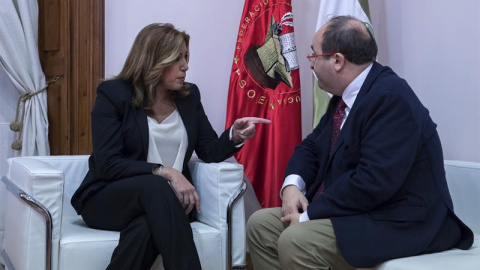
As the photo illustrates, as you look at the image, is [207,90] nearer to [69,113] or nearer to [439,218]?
[69,113]

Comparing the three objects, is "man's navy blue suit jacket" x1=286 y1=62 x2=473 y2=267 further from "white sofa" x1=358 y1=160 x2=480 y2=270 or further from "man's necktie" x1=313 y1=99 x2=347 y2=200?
"man's necktie" x1=313 y1=99 x2=347 y2=200

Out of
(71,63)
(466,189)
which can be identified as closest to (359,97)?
(466,189)

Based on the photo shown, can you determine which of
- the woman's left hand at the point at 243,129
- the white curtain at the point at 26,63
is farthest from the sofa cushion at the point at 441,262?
the white curtain at the point at 26,63

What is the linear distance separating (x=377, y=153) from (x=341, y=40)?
1.60 feet

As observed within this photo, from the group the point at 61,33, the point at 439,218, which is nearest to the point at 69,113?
the point at 61,33

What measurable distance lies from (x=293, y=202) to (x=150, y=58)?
102 centimetres

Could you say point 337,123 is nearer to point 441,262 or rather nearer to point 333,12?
point 441,262

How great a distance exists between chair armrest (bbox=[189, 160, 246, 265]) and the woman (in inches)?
3.7

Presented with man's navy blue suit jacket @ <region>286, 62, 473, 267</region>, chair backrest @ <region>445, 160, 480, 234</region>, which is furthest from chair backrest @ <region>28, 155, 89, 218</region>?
chair backrest @ <region>445, 160, 480, 234</region>

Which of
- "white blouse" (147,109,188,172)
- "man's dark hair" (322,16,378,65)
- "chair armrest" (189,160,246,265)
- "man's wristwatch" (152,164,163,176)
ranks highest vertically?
"man's dark hair" (322,16,378,65)

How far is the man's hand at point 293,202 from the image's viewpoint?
93.4 inches

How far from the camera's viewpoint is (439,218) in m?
2.12

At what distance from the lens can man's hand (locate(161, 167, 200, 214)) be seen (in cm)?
265

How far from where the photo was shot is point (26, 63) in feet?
12.0
